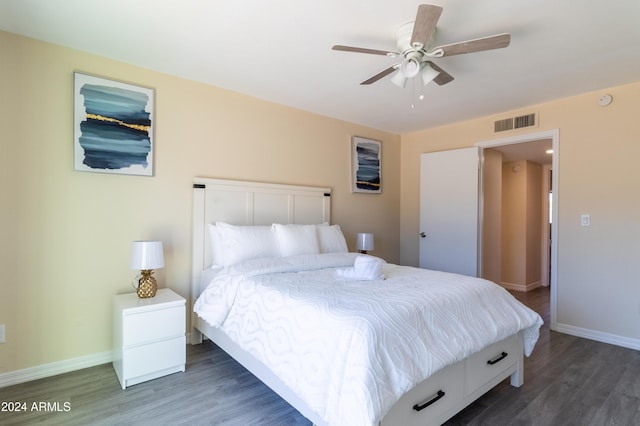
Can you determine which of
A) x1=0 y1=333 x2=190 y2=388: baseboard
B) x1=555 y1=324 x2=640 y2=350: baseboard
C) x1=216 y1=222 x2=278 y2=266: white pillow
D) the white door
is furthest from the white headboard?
x1=555 y1=324 x2=640 y2=350: baseboard

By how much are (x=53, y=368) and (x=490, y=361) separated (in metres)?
3.12

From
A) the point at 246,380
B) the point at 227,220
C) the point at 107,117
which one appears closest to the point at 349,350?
the point at 246,380

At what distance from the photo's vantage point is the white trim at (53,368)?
227cm

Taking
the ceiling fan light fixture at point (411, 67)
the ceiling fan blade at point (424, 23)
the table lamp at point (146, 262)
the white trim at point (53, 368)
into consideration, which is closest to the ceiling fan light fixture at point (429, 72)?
the ceiling fan light fixture at point (411, 67)

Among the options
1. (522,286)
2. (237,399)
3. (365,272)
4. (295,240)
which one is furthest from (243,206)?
(522,286)

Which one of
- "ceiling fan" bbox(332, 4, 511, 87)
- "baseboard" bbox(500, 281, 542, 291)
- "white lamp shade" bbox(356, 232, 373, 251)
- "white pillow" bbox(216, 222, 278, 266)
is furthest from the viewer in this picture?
"baseboard" bbox(500, 281, 542, 291)

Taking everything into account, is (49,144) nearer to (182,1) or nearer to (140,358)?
(182,1)

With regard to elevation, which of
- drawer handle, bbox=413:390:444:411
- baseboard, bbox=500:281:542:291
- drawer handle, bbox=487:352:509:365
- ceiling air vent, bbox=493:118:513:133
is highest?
ceiling air vent, bbox=493:118:513:133

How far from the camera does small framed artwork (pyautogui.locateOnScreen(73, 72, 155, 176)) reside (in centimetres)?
251

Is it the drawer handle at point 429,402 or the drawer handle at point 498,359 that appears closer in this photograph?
the drawer handle at point 429,402

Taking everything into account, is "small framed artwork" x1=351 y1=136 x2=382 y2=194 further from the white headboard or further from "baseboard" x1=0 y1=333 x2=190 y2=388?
"baseboard" x1=0 y1=333 x2=190 y2=388

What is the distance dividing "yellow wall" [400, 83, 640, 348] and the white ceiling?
0.28m

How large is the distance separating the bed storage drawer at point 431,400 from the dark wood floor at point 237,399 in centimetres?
23

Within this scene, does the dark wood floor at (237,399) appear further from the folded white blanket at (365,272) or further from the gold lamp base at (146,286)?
the folded white blanket at (365,272)
